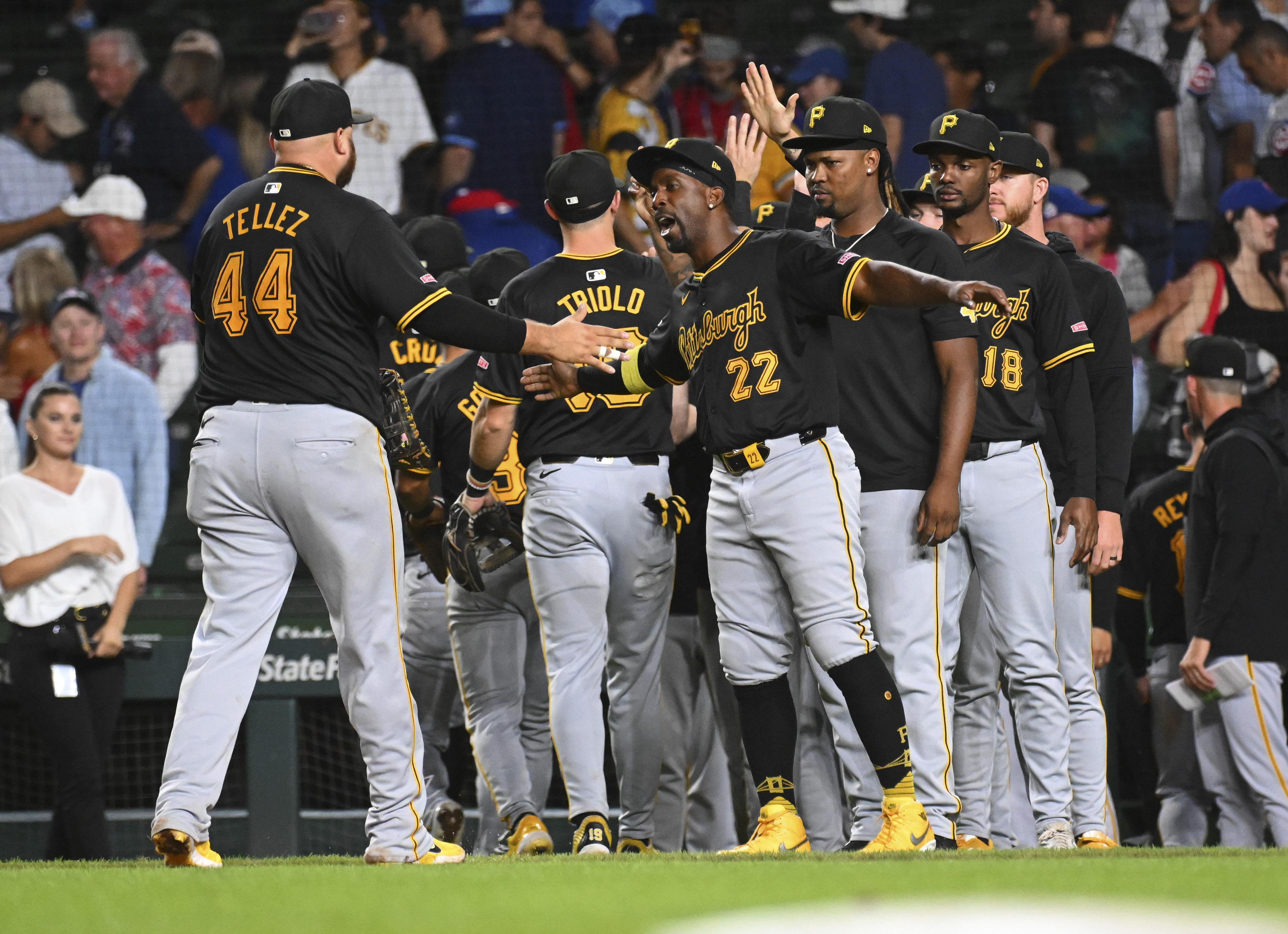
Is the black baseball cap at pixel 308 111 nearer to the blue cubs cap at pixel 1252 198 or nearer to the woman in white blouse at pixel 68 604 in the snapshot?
the woman in white blouse at pixel 68 604

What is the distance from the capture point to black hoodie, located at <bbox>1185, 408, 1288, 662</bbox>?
523cm

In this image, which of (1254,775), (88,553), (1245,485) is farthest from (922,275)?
(88,553)

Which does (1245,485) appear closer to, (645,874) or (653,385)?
(653,385)

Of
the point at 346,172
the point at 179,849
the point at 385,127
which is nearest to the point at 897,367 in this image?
the point at 346,172

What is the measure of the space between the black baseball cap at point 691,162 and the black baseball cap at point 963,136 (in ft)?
2.48

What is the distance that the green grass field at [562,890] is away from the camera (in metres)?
2.25

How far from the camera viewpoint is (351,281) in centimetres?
357

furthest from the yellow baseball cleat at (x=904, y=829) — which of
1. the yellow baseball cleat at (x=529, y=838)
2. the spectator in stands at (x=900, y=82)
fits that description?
the spectator in stands at (x=900, y=82)

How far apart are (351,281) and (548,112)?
5191 mm

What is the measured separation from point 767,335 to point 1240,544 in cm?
240

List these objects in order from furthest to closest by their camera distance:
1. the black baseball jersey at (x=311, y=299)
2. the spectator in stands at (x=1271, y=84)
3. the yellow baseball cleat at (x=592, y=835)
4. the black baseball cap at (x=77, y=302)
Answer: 1. the spectator in stands at (x=1271, y=84)
2. the black baseball cap at (x=77, y=302)
3. the yellow baseball cleat at (x=592, y=835)
4. the black baseball jersey at (x=311, y=299)

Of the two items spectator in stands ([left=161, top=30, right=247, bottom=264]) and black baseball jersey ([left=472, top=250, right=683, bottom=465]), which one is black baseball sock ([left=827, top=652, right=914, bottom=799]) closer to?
black baseball jersey ([left=472, top=250, right=683, bottom=465])

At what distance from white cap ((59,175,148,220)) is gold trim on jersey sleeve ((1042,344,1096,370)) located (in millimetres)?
5626

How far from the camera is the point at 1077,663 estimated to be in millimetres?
4445
